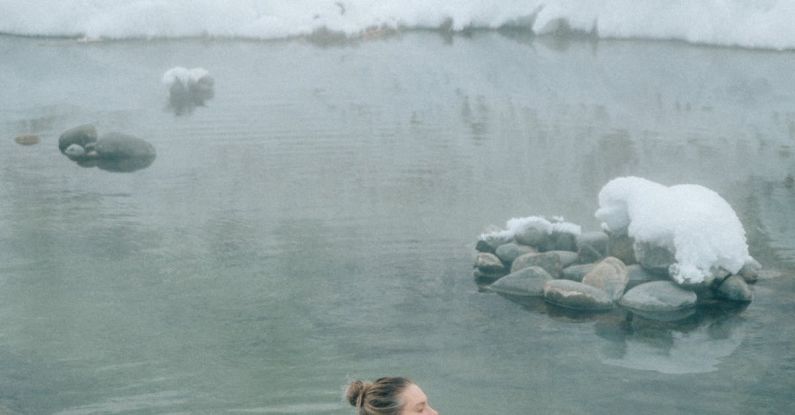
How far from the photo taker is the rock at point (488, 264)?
1510 centimetres

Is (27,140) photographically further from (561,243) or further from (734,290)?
(734,290)

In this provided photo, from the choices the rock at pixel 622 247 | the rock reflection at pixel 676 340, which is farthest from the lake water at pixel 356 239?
the rock at pixel 622 247

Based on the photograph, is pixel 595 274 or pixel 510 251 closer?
pixel 595 274

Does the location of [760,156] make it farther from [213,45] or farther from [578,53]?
[213,45]

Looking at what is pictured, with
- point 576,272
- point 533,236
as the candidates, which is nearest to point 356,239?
point 533,236

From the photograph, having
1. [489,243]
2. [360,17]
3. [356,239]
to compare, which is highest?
[360,17]

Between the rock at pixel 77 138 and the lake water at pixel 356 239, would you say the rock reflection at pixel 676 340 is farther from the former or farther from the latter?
the rock at pixel 77 138

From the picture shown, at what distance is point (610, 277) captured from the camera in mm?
14086

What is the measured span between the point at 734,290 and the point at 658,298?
104 cm

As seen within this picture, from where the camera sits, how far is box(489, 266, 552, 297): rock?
14227 mm

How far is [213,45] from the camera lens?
145 ft

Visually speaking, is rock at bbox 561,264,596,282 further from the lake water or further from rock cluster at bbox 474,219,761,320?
the lake water

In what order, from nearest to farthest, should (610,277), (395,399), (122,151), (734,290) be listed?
(395,399), (734,290), (610,277), (122,151)

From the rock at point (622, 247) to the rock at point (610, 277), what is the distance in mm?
569
